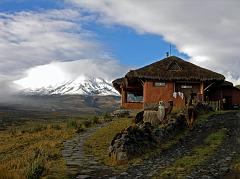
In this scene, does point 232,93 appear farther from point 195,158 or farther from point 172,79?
point 195,158

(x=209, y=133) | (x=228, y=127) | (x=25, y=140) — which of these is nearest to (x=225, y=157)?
(x=209, y=133)

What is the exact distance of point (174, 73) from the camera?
118ft

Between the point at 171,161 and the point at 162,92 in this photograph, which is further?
the point at 162,92

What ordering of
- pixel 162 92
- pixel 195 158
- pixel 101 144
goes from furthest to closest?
pixel 162 92, pixel 101 144, pixel 195 158

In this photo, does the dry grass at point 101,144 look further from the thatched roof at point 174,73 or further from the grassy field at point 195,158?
the thatched roof at point 174,73

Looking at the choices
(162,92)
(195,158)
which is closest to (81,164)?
(195,158)

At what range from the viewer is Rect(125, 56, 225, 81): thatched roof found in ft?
117

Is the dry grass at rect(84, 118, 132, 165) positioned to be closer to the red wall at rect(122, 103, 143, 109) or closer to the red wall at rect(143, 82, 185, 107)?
the red wall at rect(143, 82, 185, 107)

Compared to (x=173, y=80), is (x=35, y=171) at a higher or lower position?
lower

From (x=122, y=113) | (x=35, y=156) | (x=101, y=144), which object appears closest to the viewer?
(x=35, y=156)

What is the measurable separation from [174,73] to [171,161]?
877 inches

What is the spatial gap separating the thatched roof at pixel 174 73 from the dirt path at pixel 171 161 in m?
15.3

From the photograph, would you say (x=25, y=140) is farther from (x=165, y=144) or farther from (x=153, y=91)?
(x=153, y=91)

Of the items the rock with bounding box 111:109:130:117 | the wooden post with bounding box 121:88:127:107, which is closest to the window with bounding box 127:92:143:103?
the wooden post with bounding box 121:88:127:107
